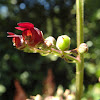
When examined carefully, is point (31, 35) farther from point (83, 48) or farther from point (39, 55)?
point (39, 55)

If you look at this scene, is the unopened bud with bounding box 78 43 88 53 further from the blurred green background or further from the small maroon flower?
the blurred green background

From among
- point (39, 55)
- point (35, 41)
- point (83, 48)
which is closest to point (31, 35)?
point (35, 41)

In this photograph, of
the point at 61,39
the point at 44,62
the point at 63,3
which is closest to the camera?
the point at 61,39

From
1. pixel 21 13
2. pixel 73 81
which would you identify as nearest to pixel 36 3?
pixel 21 13

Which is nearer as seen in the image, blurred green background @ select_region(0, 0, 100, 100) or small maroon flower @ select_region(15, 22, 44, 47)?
small maroon flower @ select_region(15, 22, 44, 47)

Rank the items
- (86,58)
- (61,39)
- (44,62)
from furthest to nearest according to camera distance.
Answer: (44,62), (86,58), (61,39)

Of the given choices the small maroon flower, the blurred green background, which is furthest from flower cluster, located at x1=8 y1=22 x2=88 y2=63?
the blurred green background

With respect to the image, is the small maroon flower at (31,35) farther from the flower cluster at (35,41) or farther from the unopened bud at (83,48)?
the unopened bud at (83,48)

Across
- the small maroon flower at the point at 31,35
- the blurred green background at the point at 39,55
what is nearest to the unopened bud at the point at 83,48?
the small maroon flower at the point at 31,35

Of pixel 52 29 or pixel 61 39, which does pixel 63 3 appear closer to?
pixel 52 29
